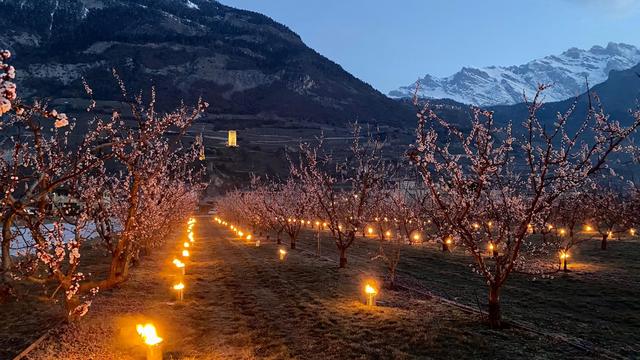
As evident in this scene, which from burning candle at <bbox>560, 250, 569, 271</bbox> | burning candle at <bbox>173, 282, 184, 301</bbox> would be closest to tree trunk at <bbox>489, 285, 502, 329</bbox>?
burning candle at <bbox>173, 282, 184, 301</bbox>

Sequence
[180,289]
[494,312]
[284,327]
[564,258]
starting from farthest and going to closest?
[564,258], [180,289], [284,327], [494,312]

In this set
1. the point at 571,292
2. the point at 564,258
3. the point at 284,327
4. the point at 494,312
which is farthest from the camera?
the point at 564,258

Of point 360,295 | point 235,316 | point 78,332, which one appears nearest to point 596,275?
point 360,295

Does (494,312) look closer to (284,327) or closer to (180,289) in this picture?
(284,327)

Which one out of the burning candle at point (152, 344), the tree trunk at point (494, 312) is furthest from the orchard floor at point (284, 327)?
the burning candle at point (152, 344)

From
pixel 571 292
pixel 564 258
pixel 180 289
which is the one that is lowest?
pixel 571 292

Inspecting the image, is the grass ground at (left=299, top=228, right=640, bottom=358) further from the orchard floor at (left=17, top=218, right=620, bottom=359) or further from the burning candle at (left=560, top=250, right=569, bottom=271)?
the orchard floor at (left=17, top=218, right=620, bottom=359)

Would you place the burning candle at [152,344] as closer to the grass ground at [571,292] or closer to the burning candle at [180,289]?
the burning candle at [180,289]

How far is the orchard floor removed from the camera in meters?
9.06

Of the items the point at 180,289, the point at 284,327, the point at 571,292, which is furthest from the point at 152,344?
the point at 571,292

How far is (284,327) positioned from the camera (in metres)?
10.9

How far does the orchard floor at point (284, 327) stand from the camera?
9.06 m

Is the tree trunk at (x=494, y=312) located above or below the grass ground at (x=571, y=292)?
above

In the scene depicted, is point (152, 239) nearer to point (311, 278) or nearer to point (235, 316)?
point (311, 278)
